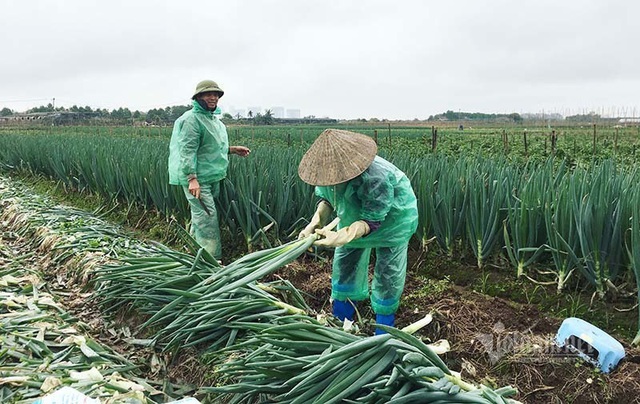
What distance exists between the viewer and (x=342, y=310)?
112 inches

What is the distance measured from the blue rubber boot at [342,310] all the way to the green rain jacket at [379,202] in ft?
1.55

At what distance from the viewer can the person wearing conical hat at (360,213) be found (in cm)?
218

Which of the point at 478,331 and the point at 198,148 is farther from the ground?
the point at 198,148

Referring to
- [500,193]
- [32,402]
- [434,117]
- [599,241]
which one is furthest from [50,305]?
[434,117]

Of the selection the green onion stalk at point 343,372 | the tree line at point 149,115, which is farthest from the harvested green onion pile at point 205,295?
the tree line at point 149,115

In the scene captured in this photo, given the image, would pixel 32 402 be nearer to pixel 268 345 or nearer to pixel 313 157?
pixel 268 345

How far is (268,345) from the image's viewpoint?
1.64 m

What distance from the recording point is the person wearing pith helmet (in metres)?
3.60

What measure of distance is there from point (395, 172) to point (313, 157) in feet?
1.54

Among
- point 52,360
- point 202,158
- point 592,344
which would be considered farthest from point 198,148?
point 592,344

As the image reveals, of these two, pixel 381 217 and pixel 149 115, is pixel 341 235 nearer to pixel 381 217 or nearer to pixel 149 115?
pixel 381 217

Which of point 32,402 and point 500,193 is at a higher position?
point 500,193

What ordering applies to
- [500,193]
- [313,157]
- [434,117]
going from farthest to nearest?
[434,117], [500,193], [313,157]

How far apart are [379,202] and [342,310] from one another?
0.86 metres
